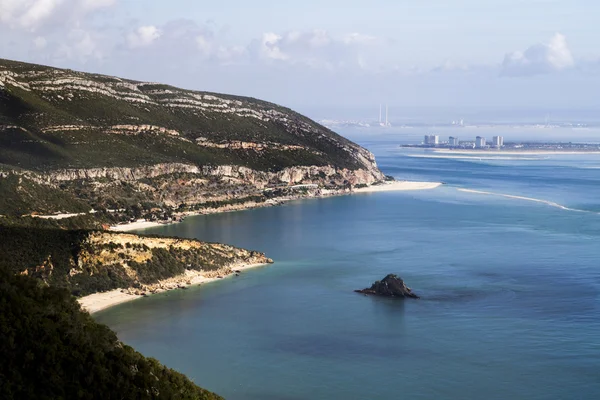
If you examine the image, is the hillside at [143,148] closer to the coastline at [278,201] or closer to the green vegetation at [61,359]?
the coastline at [278,201]

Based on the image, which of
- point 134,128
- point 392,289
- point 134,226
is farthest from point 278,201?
point 392,289

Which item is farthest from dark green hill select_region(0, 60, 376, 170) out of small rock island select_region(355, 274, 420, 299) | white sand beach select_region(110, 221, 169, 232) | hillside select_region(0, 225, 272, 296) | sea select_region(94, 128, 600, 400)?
small rock island select_region(355, 274, 420, 299)

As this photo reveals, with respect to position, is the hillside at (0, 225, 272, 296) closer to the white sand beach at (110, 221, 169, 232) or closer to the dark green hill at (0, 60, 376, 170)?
the white sand beach at (110, 221, 169, 232)

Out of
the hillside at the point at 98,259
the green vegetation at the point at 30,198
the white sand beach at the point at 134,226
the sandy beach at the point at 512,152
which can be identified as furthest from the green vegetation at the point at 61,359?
the sandy beach at the point at 512,152

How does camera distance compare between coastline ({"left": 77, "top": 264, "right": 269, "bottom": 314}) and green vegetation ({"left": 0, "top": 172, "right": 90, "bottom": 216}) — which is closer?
coastline ({"left": 77, "top": 264, "right": 269, "bottom": 314})

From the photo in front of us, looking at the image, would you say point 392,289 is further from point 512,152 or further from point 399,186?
point 512,152

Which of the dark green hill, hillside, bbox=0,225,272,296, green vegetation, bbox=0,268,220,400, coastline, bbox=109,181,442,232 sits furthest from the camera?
the dark green hill
